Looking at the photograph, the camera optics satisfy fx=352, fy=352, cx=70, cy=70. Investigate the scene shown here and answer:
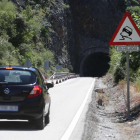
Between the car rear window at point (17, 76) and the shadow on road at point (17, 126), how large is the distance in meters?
1.17

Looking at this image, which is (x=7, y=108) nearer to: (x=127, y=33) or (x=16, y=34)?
(x=127, y=33)

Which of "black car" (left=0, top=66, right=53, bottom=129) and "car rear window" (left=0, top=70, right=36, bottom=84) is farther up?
"car rear window" (left=0, top=70, right=36, bottom=84)

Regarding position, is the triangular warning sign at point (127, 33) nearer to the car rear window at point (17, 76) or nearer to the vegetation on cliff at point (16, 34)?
the car rear window at point (17, 76)

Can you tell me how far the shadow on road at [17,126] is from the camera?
8.75 m

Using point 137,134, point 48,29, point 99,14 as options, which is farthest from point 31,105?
point 99,14

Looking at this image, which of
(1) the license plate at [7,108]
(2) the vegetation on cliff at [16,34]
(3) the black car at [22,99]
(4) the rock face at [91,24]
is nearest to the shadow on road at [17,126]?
(3) the black car at [22,99]

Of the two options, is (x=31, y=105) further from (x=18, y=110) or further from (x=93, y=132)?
(x=93, y=132)

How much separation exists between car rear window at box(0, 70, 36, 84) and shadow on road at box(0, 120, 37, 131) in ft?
3.84

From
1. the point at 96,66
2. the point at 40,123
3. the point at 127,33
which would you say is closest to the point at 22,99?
the point at 40,123

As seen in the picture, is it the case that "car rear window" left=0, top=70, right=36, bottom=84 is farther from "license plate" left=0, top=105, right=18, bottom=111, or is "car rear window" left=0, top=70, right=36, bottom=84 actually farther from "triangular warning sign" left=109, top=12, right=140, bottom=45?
"triangular warning sign" left=109, top=12, right=140, bottom=45

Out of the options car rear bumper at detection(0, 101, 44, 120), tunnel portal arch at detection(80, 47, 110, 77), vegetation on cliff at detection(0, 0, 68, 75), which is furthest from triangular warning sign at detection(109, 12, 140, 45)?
tunnel portal arch at detection(80, 47, 110, 77)

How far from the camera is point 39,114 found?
27.9ft

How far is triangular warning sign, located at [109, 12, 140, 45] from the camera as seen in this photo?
34.3 feet

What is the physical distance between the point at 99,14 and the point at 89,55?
9995 mm
